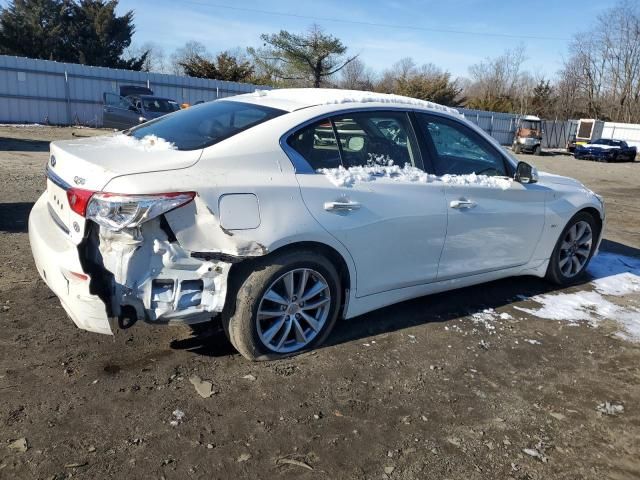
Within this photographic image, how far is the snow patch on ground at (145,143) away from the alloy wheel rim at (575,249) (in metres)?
3.92

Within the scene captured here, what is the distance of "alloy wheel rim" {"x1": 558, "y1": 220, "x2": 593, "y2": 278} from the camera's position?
5.34 metres

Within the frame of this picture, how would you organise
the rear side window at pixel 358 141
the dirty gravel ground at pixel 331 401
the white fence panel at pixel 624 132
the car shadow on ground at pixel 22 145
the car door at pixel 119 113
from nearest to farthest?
the dirty gravel ground at pixel 331 401
the rear side window at pixel 358 141
the car shadow on ground at pixel 22 145
the car door at pixel 119 113
the white fence panel at pixel 624 132

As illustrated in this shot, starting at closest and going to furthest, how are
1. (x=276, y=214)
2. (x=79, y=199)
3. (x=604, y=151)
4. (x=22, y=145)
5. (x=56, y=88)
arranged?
(x=79, y=199), (x=276, y=214), (x=22, y=145), (x=56, y=88), (x=604, y=151)

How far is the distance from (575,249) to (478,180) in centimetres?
185

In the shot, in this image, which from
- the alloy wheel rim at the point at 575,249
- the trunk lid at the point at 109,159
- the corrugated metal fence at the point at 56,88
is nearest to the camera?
the trunk lid at the point at 109,159

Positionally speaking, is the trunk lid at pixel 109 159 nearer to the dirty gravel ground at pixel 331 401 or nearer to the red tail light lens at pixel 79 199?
the red tail light lens at pixel 79 199

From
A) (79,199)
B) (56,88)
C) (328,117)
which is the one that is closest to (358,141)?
(328,117)

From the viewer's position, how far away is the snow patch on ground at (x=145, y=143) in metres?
3.27

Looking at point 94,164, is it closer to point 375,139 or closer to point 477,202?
point 375,139

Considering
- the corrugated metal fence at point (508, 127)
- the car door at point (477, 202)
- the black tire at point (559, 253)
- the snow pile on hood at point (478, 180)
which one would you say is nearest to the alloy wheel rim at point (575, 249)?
the black tire at point (559, 253)

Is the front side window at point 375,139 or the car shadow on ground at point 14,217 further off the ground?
the front side window at point 375,139

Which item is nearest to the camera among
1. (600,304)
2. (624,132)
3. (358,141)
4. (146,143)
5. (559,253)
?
(146,143)

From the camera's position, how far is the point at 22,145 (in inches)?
553

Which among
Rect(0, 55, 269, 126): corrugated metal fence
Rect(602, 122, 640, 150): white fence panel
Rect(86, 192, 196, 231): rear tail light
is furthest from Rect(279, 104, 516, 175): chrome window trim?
Rect(602, 122, 640, 150): white fence panel
